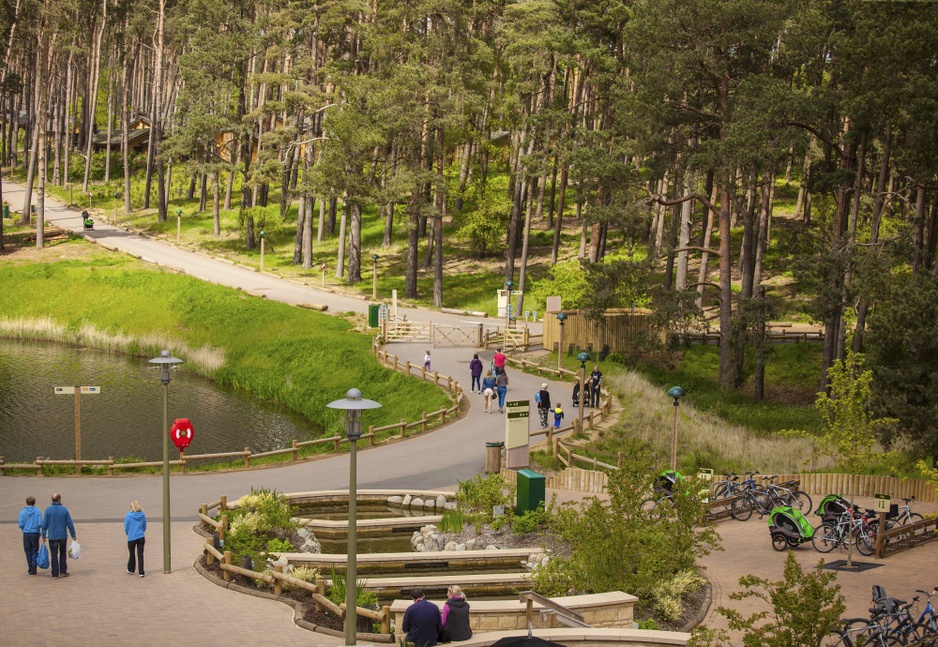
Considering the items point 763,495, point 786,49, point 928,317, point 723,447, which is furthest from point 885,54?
point 763,495

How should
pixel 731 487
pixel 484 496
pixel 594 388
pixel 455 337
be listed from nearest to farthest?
pixel 484 496, pixel 731 487, pixel 594 388, pixel 455 337

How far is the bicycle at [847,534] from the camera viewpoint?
834 inches

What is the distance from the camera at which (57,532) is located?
1800 centimetres

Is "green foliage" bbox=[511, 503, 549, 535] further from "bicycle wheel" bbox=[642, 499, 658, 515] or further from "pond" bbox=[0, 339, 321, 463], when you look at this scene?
"pond" bbox=[0, 339, 321, 463]

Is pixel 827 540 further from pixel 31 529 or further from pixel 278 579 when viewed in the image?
pixel 31 529

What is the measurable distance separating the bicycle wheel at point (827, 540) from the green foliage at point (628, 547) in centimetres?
326

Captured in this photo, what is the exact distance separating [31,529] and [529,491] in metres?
10.4

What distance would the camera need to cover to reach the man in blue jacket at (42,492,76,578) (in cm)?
1797

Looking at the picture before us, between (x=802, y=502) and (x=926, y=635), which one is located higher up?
(x=926, y=635)

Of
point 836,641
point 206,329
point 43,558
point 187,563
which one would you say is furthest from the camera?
point 206,329

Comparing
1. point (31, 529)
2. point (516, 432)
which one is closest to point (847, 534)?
point (516, 432)

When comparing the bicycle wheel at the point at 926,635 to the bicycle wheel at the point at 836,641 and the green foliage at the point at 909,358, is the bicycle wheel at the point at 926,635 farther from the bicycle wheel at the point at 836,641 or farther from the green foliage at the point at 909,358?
the green foliage at the point at 909,358

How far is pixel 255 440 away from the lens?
34969 mm

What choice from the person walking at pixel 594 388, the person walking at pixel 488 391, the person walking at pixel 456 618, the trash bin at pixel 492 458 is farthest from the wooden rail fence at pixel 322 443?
the person walking at pixel 456 618
